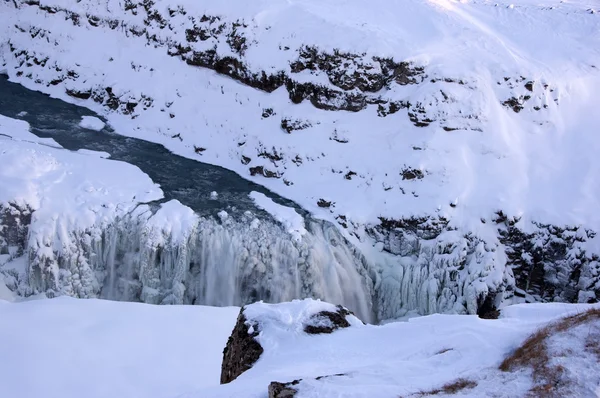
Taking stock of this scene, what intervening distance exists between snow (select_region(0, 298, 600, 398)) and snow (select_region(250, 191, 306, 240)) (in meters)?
3.30

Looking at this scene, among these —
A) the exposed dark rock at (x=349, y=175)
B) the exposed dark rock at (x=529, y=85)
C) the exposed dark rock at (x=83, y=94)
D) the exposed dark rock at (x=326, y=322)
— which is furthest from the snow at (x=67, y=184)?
the exposed dark rock at (x=529, y=85)

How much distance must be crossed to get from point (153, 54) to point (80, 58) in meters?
2.79

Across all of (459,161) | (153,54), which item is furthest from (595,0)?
(153,54)

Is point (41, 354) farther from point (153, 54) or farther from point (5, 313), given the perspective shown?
point (153, 54)

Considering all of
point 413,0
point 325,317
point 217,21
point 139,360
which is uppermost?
point 413,0

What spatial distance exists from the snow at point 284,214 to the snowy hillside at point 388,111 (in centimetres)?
67

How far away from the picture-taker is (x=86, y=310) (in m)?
12.0

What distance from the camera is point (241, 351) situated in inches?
333

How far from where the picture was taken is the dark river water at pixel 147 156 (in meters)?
16.4

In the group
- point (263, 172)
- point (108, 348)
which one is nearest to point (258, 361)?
point (108, 348)

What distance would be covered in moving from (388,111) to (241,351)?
11692mm

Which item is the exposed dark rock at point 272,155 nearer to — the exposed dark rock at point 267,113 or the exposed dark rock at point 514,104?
the exposed dark rock at point 267,113

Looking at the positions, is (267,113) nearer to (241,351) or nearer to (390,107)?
(390,107)

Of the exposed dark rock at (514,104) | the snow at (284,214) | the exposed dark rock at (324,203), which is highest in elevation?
the exposed dark rock at (514,104)
